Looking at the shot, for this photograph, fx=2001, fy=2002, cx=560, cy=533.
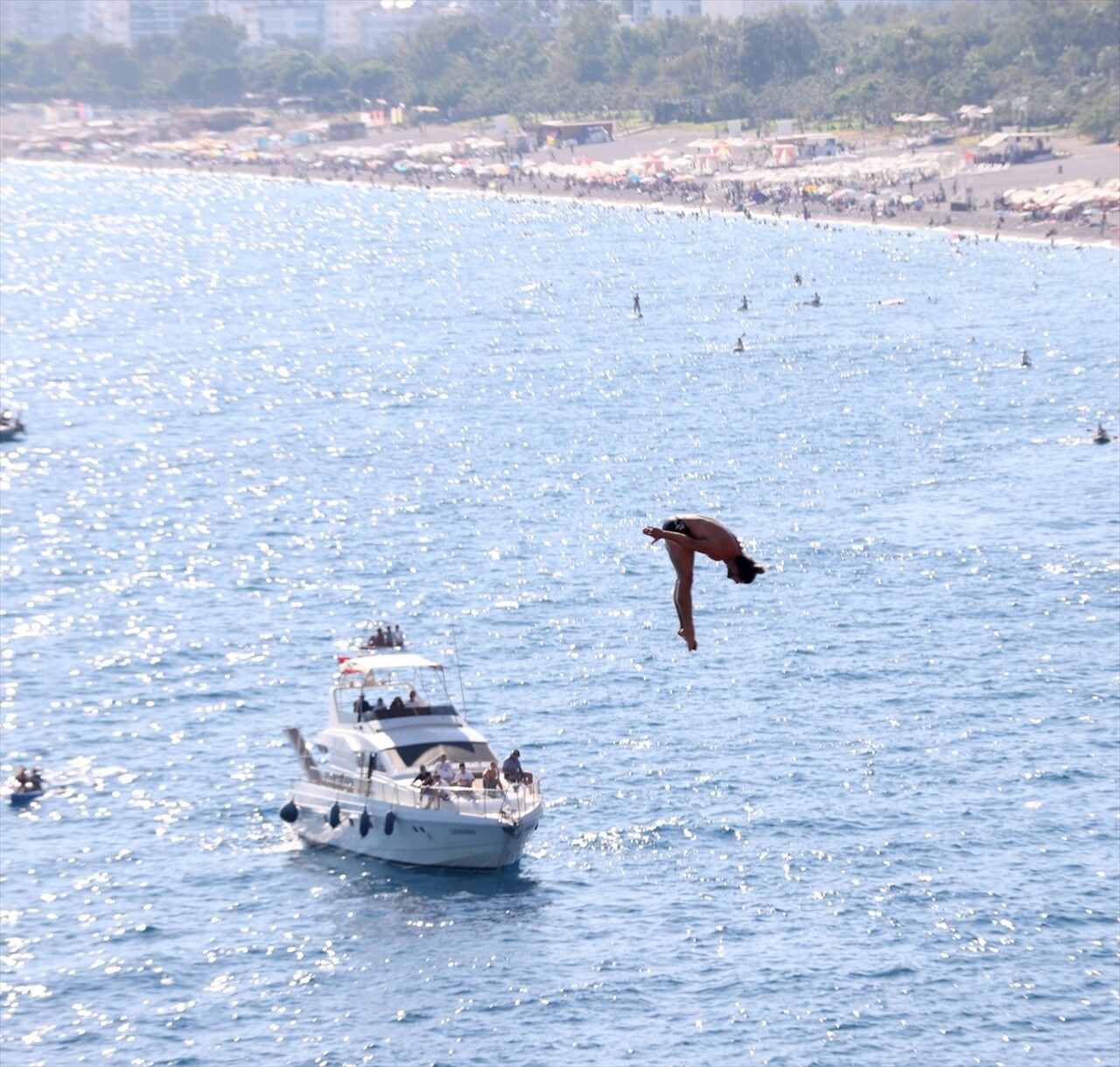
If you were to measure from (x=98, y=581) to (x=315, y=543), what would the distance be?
39.9ft

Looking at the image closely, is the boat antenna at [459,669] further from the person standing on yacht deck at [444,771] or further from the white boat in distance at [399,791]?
the person standing on yacht deck at [444,771]

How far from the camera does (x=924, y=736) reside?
7531 cm

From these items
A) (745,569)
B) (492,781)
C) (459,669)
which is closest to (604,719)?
(459,669)

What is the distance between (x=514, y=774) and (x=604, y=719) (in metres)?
14.5

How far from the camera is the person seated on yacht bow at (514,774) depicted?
6444 cm

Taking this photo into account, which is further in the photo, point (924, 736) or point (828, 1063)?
point (924, 736)

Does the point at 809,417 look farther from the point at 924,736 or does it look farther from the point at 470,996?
the point at 470,996

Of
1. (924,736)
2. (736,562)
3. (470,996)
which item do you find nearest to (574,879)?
(470,996)

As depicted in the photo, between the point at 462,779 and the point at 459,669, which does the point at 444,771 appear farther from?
the point at 459,669

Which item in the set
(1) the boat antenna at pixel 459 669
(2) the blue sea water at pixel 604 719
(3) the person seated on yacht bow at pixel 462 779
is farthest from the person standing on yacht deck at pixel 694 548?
(1) the boat antenna at pixel 459 669

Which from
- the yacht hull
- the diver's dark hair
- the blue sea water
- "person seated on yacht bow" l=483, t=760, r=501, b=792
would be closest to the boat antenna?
the blue sea water

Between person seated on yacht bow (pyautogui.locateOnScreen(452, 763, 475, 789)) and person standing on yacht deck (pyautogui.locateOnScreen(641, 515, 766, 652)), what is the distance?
46.8 m

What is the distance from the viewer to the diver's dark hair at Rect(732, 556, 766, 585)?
1814cm

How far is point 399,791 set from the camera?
64.8m
